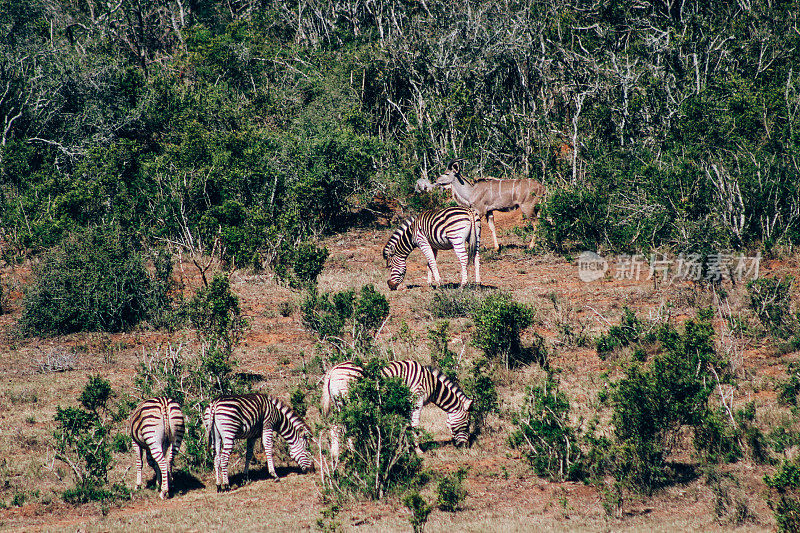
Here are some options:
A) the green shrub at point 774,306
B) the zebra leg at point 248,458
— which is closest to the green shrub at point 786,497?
the green shrub at point 774,306

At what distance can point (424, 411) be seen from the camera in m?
12.4

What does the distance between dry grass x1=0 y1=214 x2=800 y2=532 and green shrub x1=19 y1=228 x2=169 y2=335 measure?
0.41 m

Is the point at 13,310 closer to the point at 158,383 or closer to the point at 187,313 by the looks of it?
the point at 187,313

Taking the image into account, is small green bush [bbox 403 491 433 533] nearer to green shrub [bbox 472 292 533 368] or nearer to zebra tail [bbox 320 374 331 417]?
zebra tail [bbox 320 374 331 417]

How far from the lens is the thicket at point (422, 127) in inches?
701

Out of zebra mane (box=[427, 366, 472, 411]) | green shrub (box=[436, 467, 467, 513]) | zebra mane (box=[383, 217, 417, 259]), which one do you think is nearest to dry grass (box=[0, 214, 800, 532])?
green shrub (box=[436, 467, 467, 513])

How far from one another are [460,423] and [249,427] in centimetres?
273

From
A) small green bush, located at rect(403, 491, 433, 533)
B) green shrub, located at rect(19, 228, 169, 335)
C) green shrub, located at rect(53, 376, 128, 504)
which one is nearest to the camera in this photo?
small green bush, located at rect(403, 491, 433, 533)

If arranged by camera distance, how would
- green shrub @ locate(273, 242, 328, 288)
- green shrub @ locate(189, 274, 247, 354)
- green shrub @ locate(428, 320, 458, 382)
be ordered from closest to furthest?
green shrub @ locate(428, 320, 458, 382), green shrub @ locate(189, 274, 247, 354), green shrub @ locate(273, 242, 328, 288)

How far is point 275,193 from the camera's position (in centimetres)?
2062

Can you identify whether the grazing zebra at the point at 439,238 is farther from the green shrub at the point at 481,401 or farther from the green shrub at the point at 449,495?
the green shrub at the point at 449,495

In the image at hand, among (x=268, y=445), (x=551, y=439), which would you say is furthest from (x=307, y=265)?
(x=551, y=439)

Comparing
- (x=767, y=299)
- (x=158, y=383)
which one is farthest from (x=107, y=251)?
(x=767, y=299)

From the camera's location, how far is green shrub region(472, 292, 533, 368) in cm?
1261
